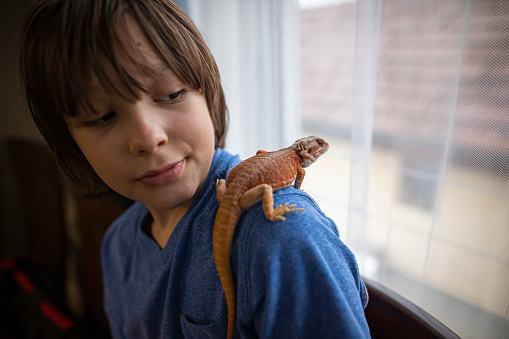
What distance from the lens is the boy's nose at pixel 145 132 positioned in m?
0.58

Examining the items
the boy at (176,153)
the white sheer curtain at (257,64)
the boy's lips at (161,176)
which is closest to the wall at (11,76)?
the white sheer curtain at (257,64)

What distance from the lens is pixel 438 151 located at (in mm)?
876

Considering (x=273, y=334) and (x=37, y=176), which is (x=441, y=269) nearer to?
(x=273, y=334)

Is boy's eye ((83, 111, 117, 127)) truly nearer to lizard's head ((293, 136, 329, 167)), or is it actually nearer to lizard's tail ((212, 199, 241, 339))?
lizard's tail ((212, 199, 241, 339))

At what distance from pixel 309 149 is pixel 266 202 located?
0.24 m

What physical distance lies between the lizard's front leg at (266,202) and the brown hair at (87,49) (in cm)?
29

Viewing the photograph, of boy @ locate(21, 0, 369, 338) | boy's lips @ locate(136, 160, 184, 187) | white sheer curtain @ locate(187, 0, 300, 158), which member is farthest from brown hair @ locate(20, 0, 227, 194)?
white sheer curtain @ locate(187, 0, 300, 158)

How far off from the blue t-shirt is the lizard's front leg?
14mm

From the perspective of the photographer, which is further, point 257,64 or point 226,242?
point 257,64

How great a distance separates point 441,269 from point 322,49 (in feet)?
2.72

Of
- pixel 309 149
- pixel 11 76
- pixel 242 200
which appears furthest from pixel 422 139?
pixel 11 76

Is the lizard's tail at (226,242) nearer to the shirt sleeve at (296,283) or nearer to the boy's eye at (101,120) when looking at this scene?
the shirt sleeve at (296,283)

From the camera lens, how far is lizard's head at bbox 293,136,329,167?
2.36 ft

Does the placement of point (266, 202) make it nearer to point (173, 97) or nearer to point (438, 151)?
point (173, 97)
